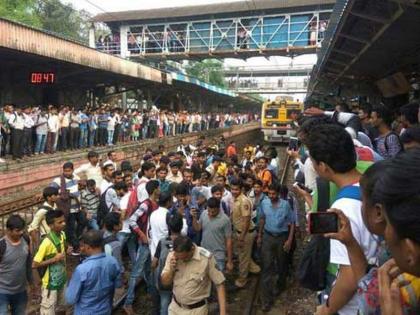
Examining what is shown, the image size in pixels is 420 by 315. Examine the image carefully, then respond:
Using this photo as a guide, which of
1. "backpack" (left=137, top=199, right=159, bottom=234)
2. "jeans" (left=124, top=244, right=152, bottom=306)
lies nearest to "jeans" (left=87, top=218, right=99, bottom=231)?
"jeans" (left=124, top=244, right=152, bottom=306)

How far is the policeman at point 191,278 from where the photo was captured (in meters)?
3.77

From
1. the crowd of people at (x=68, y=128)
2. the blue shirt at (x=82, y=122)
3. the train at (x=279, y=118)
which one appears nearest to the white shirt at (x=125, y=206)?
the crowd of people at (x=68, y=128)

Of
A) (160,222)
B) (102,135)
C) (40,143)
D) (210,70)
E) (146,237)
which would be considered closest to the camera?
(160,222)

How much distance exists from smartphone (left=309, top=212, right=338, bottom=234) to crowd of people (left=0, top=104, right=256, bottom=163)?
35.9ft

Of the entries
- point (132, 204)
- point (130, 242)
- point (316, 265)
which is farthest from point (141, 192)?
point (316, 265)

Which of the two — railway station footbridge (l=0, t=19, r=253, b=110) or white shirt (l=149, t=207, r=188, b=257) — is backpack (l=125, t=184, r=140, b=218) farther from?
railway station footbridge (l=0, t=19, r=253, b=110)

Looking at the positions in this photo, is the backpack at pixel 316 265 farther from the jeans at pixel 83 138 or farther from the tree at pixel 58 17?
the tree at pixel 58 17

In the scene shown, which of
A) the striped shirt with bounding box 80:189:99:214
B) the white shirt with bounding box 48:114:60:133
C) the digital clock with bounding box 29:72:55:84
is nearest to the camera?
the striped shirt with bounding box 80:189:99:214

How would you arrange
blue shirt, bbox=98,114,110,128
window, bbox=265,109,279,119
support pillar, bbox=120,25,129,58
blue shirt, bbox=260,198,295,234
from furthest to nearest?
support pillar, bbox=120,25,129,58
window, bbox=265,109,279,119
blue shirt, bbox=98,114,110,128
blue shirt, bbox=260,198,295,234

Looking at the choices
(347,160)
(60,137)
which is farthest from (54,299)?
(60,137)

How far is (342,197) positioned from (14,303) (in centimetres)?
371

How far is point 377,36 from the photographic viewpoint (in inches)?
324

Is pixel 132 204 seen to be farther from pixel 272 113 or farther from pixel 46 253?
pixel 272 113

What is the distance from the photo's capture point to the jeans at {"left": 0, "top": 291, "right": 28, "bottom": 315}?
4418mm
